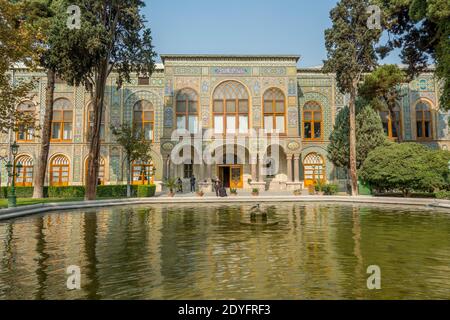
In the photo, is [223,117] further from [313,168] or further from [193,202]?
[193,202]

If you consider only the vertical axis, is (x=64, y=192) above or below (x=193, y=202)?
above

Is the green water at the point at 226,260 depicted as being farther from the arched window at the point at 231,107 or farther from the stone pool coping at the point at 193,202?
the arched window at the point at 231,107

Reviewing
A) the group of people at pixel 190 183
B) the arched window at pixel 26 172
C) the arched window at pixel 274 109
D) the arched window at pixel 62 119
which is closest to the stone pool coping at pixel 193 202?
the group of people at pixel 190 183

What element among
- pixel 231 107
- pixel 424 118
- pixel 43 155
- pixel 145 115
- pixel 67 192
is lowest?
pixel 67 192

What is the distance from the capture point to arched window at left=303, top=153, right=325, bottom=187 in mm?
31438

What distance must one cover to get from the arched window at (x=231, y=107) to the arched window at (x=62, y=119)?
556 inches

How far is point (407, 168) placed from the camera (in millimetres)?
20812

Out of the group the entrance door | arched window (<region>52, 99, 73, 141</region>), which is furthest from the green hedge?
arched window (<region>52, 99, 73, 141</region>)

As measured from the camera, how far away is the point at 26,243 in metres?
8.02

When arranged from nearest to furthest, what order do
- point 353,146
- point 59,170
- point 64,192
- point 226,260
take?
1. point 226,260
2. point 64,192
3. point 353,146
4. point 59,170

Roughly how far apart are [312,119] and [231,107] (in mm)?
8146

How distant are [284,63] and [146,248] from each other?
2601cm

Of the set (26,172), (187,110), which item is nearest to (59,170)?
(26,172)

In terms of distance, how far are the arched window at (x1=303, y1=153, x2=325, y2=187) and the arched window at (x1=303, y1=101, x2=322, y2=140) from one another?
6.73ft
